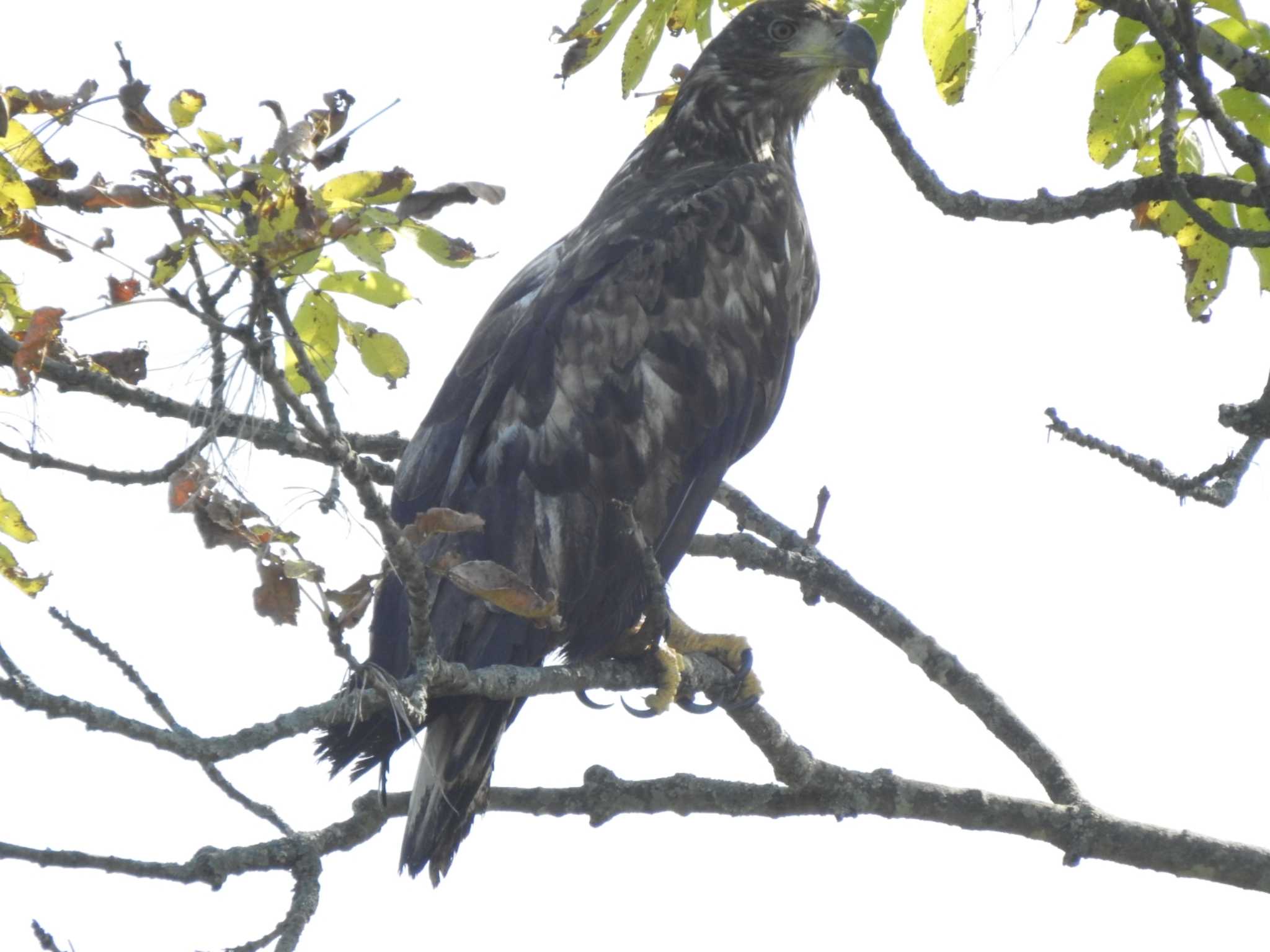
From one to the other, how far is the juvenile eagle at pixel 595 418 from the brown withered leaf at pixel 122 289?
1.62m

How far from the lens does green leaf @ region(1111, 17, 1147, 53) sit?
11.2 feet

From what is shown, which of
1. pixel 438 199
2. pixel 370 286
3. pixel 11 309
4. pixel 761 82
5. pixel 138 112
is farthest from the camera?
Result: pixel 761 82

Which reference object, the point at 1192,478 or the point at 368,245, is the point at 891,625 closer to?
the point at 1192,478

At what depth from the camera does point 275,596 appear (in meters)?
2.48

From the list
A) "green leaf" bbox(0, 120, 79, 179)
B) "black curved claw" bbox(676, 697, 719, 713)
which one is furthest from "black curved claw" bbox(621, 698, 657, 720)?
"green leaf" bbox(0, 120, 79, 179)

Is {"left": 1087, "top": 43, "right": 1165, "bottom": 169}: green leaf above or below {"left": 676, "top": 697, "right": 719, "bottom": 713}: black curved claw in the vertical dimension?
above

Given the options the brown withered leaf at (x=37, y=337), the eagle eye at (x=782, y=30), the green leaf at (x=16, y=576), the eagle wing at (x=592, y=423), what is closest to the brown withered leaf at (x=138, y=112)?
the brown withered leaf at (x=37, y=337)

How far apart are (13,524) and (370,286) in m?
0.88

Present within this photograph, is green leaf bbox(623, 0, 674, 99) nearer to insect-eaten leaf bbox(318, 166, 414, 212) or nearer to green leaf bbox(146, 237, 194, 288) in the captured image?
insect-eaten leaf bbox(318, 166, 414, 212)

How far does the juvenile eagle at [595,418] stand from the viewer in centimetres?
422

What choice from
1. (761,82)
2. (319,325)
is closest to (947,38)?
(319,325)

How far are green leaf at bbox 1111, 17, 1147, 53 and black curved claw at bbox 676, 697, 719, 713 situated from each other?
84.0 inches

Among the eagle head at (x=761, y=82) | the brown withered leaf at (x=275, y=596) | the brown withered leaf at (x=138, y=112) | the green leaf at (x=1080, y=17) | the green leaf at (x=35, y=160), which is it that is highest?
the eagle head at (x=761, y=82)

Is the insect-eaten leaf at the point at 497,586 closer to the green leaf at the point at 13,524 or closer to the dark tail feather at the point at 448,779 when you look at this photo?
the green leaf at the point at 13,524
